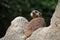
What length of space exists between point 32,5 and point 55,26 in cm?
1335

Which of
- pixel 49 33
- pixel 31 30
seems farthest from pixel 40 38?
pixel 31 30

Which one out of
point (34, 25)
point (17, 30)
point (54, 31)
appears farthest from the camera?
point (34, 25)

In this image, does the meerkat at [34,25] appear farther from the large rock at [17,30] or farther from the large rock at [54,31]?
the large rock at [54,31]

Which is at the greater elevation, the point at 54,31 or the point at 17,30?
the point at 54,31

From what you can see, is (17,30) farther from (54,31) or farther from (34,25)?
(54,31)

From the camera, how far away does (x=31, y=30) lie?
8.68 meters

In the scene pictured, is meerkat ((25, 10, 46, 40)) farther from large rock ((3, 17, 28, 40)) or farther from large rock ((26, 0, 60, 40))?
large rock ((26, 0, 60, 40))

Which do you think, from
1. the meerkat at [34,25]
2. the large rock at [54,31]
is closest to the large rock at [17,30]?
the meerkat at [34,25]

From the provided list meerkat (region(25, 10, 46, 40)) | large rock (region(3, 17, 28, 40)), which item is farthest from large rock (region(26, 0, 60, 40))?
large rock (region(3, 17, 28, 40))

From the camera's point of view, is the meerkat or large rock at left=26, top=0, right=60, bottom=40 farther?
the meerkat

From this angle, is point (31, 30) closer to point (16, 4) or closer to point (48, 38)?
point (48, 38)

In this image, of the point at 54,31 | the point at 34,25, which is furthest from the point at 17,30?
the point at 54,31

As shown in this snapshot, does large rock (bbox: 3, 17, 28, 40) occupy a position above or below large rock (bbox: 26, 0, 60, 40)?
below

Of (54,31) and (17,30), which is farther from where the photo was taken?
(17,30)
